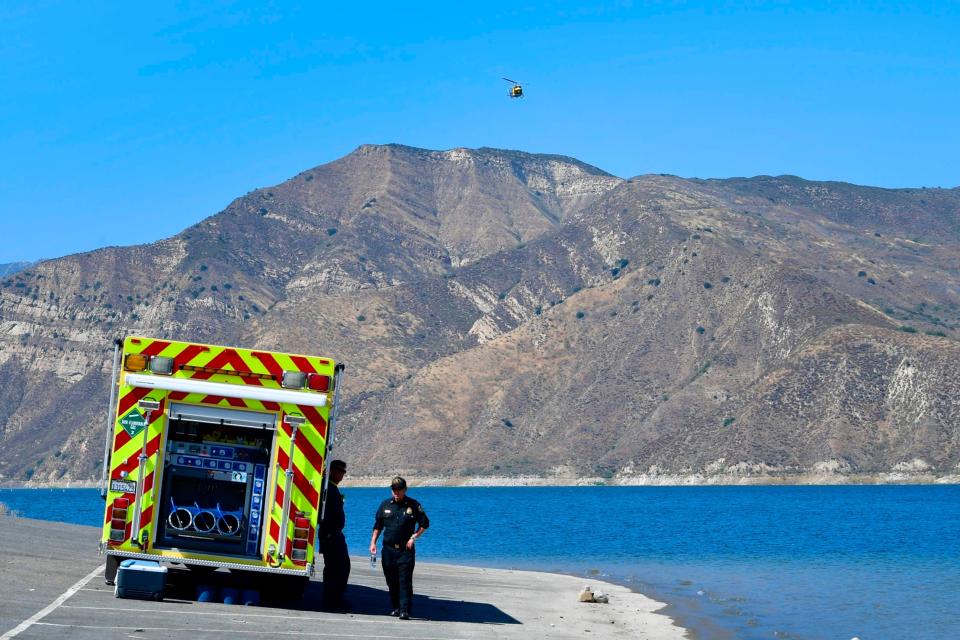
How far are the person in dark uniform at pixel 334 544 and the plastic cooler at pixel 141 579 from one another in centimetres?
232

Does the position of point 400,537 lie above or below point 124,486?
below

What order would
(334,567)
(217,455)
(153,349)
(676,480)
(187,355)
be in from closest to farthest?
(153,349), (187,355), (217,455), (334,567), (676,480)

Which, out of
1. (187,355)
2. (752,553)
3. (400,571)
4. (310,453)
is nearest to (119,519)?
(187,355)

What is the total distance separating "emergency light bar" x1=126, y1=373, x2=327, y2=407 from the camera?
17844 mm

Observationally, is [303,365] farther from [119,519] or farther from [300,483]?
[119,519]

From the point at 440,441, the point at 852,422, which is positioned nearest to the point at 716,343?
the point at 852,422

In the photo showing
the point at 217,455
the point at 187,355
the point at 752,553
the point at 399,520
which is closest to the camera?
the point at 187,355

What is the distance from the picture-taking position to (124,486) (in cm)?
1794

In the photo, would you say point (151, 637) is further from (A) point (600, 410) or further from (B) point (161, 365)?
(A) point (600, 410)

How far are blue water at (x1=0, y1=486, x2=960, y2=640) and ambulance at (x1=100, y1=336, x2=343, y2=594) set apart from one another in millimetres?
7897

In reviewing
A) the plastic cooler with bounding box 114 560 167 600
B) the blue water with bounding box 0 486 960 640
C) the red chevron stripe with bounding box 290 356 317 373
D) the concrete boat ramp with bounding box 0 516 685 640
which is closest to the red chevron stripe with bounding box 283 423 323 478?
the red chevron stripe with bounding box 290 356 317 373

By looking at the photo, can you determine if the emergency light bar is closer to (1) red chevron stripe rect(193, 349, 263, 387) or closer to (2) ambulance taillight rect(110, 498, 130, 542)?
(1) red chevron stripe rect(193, 349, 263, 387)

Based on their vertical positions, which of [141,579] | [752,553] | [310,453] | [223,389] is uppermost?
[223,389]

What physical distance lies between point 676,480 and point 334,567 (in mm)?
140745
